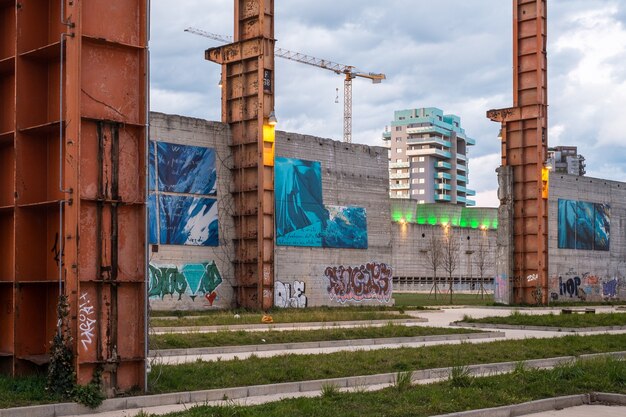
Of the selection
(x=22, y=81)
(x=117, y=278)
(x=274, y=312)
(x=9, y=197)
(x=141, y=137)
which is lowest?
(x=274, y=312)

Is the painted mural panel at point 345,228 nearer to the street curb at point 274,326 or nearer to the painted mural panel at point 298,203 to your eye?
the painted mural panel at point 298,203

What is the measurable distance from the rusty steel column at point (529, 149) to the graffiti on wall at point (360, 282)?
33.3 ft

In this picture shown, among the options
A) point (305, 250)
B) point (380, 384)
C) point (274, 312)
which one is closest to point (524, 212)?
point (305, 250)

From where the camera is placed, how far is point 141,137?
1669 centimetres

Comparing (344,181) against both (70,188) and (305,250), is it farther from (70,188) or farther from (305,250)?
(70,188)

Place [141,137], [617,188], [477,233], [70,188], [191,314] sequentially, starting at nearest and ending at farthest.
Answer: [70,188]
[141,137]
[191,314]
[617,188]
[477,233]

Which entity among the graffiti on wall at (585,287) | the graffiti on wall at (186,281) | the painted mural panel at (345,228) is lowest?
the graffiti on wall at (585,287)

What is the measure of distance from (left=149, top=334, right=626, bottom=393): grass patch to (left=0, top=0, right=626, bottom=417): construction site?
Result: 1.64 ft

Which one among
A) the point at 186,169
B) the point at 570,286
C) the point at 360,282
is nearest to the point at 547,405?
the point at 186,169

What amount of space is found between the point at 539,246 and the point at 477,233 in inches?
2283

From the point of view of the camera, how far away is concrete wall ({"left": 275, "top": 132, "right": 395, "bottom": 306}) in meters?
48.8

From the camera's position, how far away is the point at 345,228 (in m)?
52.1

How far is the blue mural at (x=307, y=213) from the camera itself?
4819cm

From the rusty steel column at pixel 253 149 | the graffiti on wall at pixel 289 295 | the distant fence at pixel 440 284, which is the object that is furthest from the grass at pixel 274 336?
the distant fence at pixel 440 284
